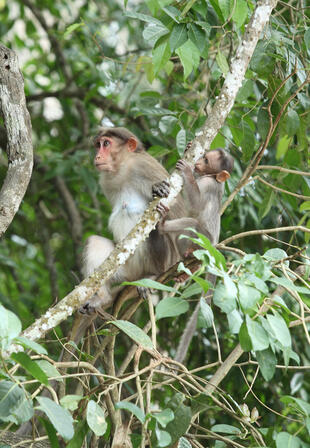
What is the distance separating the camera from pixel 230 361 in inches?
154

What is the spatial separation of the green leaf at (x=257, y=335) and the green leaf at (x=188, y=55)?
1.90 meters

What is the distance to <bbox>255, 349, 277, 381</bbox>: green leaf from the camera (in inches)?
115

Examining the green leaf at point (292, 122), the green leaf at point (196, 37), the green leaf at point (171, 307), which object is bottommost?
the green leaf at point (292, 122)

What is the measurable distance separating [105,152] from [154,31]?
6.50 feet

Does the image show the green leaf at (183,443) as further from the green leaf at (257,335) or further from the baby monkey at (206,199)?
the baby monkey at (206,199)

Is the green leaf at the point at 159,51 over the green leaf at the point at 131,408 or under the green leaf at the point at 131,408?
over

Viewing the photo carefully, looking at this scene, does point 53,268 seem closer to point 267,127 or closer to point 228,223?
point 228,223

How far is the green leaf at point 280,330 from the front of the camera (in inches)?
104

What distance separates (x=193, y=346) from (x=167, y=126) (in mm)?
2329

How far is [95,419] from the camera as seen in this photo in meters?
2.83

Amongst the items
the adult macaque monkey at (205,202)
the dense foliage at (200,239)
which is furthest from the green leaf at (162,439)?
the adult macaque monkey at (205,202)

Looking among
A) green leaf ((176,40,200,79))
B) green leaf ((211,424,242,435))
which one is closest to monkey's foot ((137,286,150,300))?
green leaf ((211,424,242,435))

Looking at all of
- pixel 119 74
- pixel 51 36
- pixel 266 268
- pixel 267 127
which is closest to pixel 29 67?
pixel 51 36

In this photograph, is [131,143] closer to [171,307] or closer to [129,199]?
[129,199]
